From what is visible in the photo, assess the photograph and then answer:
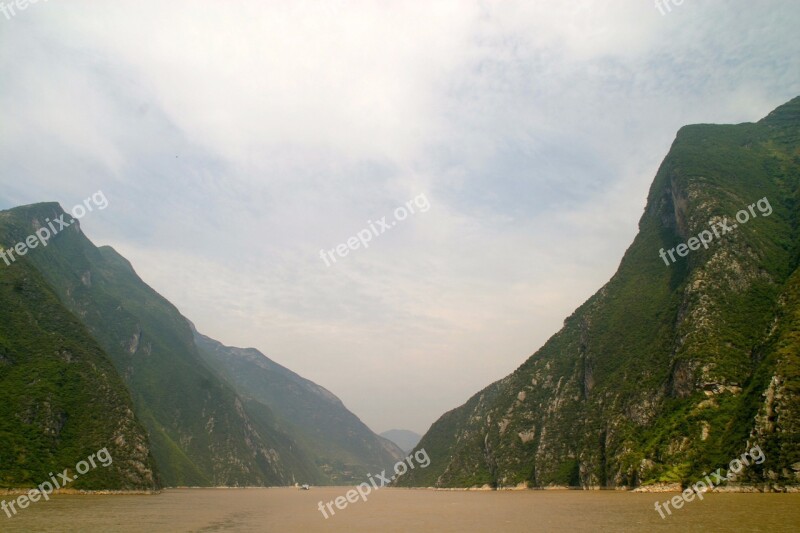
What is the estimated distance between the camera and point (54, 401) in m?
121

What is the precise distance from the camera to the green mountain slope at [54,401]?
107 meters

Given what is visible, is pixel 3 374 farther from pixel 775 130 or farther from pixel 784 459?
pixel 775 130

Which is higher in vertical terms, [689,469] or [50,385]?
[50,385]

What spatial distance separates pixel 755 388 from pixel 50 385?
15392cm

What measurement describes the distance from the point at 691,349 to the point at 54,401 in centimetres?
15215

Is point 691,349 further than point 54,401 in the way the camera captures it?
No

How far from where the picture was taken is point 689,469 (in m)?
92.1

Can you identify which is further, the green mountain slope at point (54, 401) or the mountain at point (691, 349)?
the green mountain slope at point (54, 401)

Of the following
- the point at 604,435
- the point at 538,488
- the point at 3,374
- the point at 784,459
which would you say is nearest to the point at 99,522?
the point at 784,459

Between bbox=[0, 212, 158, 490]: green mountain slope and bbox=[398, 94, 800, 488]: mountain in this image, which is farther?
bbox=[0, 212, 158, 490]: green mountain slope

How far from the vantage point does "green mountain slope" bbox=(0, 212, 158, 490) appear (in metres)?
107

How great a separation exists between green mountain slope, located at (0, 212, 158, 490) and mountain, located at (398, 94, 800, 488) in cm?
12282

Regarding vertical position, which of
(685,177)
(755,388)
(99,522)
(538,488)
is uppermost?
(685,177)

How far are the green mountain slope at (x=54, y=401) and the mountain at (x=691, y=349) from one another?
123m
